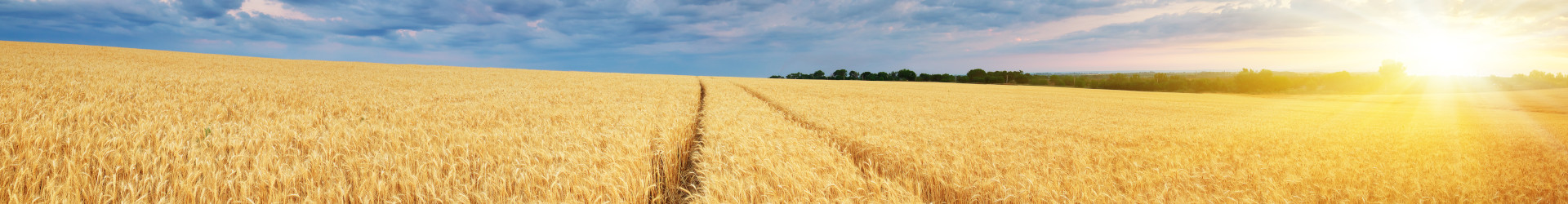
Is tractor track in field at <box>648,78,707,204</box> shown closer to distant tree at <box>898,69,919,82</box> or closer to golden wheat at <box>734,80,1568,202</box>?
golden wheat at <box>734,80,1568,202</box>

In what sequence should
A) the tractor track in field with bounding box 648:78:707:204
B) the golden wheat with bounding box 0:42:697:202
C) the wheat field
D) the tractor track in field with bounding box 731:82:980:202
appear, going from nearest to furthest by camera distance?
the golden wheat with bounding box 0:42:697:202, the wheat field, the tractor track in field with bounding box 731:82:980:202, the tractor track in field with bounding box 648:78:707:204

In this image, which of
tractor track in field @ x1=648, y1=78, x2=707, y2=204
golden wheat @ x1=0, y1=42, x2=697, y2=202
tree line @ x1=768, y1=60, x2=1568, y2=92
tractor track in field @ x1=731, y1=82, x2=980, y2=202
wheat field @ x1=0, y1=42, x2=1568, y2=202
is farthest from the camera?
tree line @ x1=768, y1=60, x2=1568, y2=92

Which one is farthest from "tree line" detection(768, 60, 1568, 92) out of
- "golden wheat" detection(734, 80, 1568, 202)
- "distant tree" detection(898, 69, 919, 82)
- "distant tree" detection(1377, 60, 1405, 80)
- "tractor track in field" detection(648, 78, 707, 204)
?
"tractor track in field" detection(648, 78, 707, 204)

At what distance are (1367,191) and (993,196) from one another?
2.80 metres

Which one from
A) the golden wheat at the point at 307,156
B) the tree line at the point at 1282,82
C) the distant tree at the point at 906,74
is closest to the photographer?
the golden wheat at the point at 307,156

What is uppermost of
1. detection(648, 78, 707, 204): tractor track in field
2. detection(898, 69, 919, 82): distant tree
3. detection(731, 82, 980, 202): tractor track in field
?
detection(898, 69, 919, 82): distant tree

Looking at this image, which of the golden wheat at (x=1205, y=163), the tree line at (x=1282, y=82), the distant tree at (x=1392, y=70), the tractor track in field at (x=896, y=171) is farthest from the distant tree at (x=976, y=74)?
the tractor track in field at (x=896, y=171)

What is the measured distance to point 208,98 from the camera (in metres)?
9.09

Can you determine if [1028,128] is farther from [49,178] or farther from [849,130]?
[49,178]

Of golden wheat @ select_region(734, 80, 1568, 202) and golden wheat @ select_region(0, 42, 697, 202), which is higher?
golden wheat @ select_region(0, 42, 697, 202)

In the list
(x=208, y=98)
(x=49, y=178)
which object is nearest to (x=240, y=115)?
(x=208, y=98)

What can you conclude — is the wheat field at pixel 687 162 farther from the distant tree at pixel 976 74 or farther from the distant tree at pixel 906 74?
the distant tree at pixel 906 74

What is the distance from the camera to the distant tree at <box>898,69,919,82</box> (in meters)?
106

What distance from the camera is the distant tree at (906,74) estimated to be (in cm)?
10612
